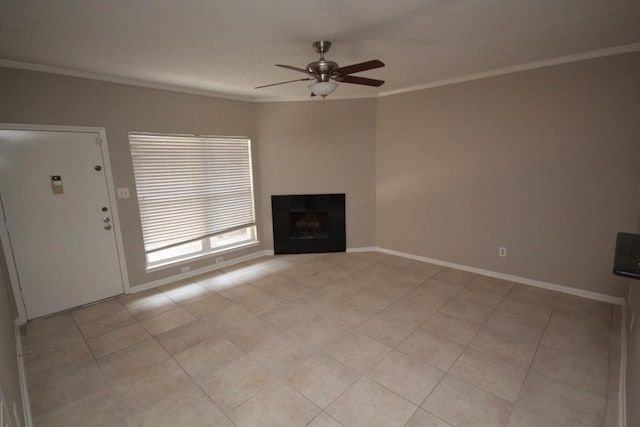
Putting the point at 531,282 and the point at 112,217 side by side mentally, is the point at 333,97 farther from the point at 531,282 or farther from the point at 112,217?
the point at 531,282

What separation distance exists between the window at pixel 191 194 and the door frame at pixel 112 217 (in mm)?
280

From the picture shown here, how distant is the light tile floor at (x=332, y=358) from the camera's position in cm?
192

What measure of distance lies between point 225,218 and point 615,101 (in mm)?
4881

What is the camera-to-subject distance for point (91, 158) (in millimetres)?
3287

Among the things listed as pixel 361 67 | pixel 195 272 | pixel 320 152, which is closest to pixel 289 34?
pixel 361 67

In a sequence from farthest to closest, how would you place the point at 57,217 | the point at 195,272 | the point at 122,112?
the point at 195,272
the point at 122,112
the point at 57,217

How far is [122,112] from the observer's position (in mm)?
3424

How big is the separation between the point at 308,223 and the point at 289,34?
10.8 feet

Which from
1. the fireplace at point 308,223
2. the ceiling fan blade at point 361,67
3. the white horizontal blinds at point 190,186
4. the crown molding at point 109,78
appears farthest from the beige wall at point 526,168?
the crown molding at point 109,78

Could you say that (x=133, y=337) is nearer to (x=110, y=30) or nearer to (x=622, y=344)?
(x=110, y=30)

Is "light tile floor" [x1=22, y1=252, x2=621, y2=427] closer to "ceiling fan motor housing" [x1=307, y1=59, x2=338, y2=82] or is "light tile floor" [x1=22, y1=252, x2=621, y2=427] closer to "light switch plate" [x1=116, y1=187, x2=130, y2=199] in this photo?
"light switch plate" [x1=116, y1=187, x2=130, y2=199]

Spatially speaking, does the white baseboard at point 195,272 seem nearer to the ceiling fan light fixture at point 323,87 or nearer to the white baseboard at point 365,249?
the white baseboard at point 365,249

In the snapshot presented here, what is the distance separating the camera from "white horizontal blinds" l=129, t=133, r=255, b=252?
12.3ft

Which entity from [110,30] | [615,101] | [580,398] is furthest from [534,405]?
[110,30]
